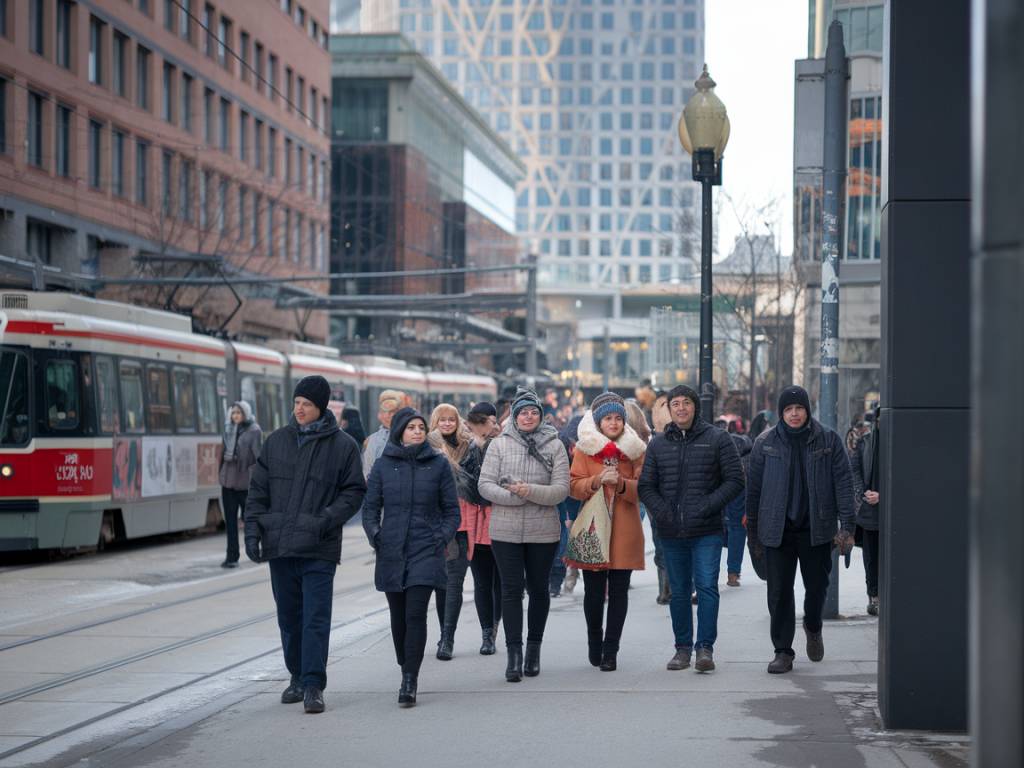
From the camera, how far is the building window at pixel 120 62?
44625mm

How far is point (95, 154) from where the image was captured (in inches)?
1695

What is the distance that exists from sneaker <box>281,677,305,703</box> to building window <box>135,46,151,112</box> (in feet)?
128

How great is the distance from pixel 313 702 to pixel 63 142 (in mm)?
34101

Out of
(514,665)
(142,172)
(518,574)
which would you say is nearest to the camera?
(514,665)

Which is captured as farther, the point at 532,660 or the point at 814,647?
the point at 814,647

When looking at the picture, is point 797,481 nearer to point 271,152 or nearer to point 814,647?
point 814,647

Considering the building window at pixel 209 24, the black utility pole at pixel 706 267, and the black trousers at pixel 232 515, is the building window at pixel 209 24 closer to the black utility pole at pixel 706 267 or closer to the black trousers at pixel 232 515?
the black trousers at pixel 232 515

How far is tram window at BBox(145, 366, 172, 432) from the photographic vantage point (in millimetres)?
23375

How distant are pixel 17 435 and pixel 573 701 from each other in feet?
41.3

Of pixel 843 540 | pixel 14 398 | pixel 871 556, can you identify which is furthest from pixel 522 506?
pixel 14 398

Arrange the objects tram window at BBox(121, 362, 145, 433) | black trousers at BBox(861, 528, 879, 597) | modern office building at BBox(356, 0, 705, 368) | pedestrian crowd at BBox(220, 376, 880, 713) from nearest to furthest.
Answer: pedestrian crowd at BBox(220, 376, 880, 713) < black trousers at BBox(861, 528, 879, 597) < tram window at BBox(121, 362, 145, 433) < modern office building at BBox(356, 0, 705, 368)

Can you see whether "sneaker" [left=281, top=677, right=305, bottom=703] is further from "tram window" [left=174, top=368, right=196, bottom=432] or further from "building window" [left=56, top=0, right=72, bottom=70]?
"building window" [left=56, top=0, right=72, bottom=70]

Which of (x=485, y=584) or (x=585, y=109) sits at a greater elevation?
(x=585, y=109)

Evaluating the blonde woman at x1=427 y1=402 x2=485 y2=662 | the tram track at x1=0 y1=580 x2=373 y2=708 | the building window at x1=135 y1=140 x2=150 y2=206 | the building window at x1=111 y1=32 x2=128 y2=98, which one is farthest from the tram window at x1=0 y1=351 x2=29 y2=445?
the building window at x1=135 y1=140 x2=150 y2=206
